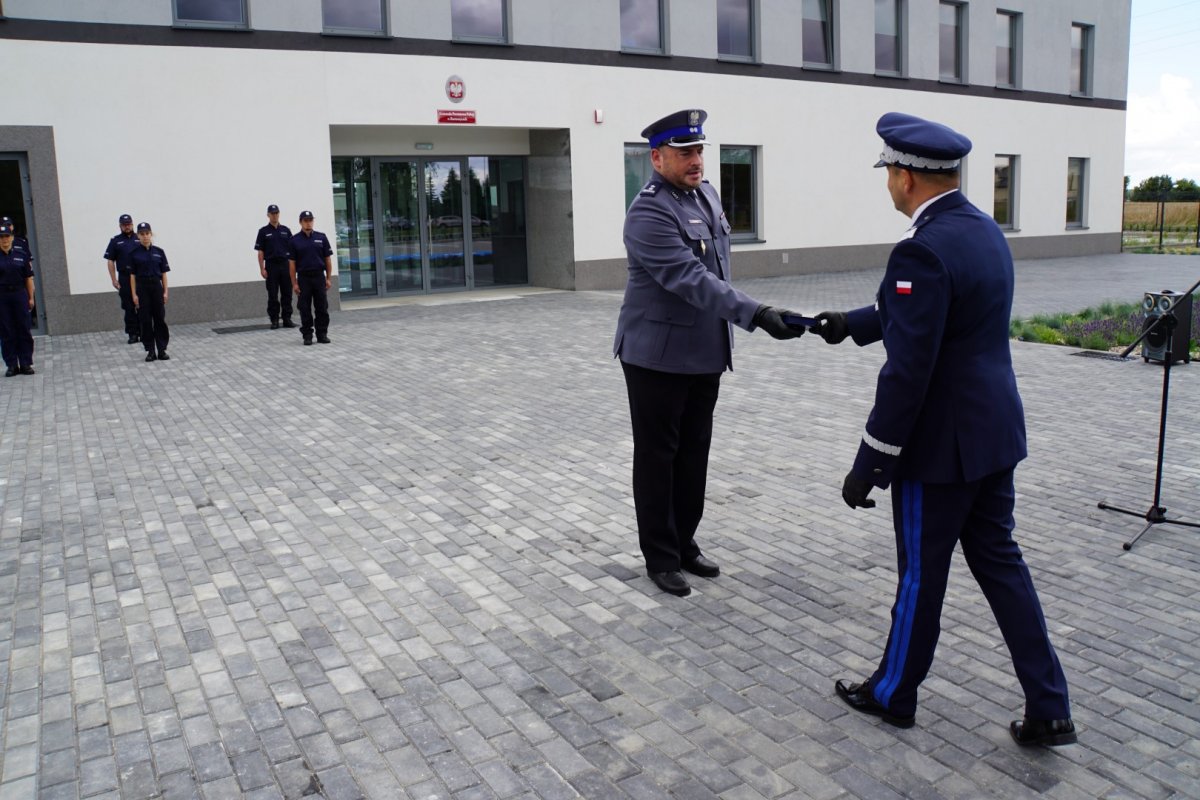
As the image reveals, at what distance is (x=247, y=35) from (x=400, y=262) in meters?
5.46

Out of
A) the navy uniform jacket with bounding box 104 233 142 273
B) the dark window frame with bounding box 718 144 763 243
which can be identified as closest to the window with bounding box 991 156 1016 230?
the dark window frame with bounding box 718 144 763 243

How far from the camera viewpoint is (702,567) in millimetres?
5004

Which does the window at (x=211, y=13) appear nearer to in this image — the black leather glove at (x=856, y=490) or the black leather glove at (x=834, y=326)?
the black leather glove at (x=834, y=326)

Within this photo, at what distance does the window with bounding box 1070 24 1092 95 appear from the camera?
1224 inches

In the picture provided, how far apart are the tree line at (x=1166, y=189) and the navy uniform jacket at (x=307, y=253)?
4496 cm

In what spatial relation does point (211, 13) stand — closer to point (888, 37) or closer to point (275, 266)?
point (275, 266)

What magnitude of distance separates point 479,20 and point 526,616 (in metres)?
17.1

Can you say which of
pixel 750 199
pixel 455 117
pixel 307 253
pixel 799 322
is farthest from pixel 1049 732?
pixel 750 199

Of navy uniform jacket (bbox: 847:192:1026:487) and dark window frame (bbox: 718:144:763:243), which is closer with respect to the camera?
navy uniform jacket (bbox: 847:192:1026:487)


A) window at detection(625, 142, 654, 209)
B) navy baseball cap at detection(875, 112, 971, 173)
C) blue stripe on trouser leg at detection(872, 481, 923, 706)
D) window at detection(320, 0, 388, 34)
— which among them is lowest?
blue stripe on trouser leg at detection(872, 481, 923, 706)

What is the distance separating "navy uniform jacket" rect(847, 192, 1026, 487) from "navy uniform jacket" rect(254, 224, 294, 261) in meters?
14.5

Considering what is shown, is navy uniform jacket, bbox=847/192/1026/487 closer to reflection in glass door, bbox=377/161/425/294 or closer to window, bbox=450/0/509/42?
window, bbox=450/0/509/42

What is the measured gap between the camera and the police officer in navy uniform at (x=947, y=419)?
10.4 ft

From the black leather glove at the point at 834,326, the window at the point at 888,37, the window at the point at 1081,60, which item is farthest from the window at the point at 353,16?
the window at the point at 1081,60
